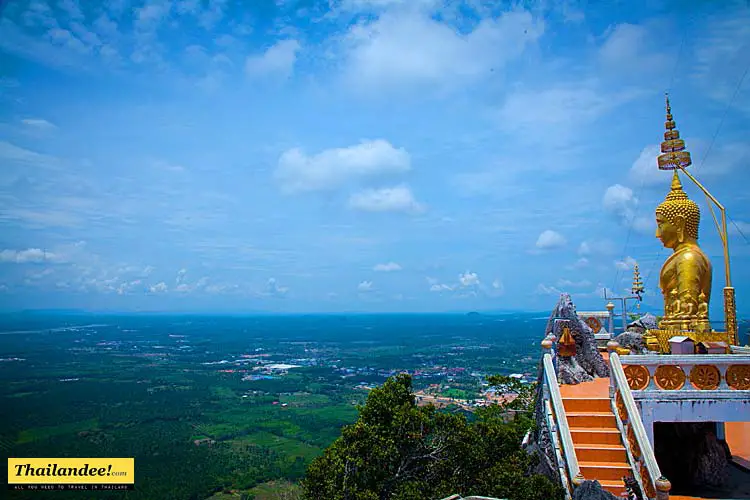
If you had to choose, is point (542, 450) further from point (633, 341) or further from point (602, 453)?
point (633, 341)

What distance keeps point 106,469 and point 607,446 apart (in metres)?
8.92

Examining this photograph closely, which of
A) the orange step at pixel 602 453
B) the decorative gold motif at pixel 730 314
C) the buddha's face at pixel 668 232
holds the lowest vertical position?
the orange step at pixel 602 453

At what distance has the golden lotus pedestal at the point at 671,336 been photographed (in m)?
8.59

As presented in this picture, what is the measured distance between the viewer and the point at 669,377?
264 inches

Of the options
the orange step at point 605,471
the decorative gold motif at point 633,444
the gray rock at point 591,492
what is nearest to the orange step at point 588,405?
the decorative gold motif at point 633,444

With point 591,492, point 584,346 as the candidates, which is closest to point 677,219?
point 584,346

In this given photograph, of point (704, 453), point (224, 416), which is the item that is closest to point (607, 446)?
point (704, 453)

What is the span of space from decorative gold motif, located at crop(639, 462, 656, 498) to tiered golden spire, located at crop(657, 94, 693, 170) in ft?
21.2

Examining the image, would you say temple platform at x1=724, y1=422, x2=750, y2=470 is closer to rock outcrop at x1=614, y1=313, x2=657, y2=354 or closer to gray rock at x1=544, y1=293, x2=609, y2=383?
rock outcrop at x1=614, y1=313, x2=657, y2=354

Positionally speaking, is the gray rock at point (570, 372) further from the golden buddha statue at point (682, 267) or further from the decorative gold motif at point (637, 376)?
the golden buddha statue at point (682, 267)

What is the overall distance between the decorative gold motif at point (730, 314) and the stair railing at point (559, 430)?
363 centimetres

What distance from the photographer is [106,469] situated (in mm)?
9805

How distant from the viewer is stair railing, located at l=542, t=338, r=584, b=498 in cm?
625

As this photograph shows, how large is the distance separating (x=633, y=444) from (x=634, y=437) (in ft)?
0.44
